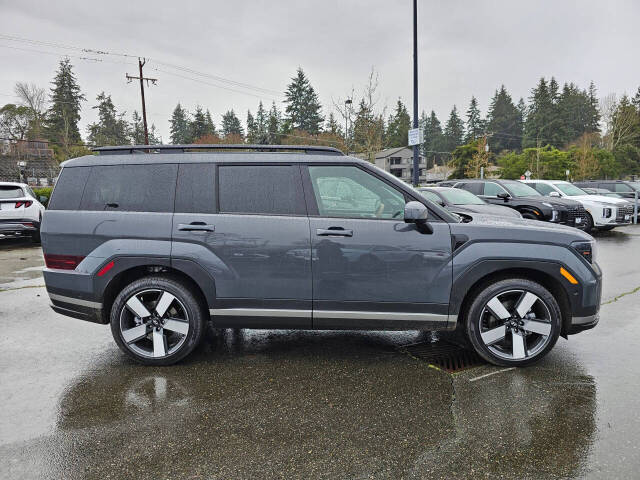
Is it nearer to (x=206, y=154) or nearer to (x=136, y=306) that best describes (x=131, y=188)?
(x=206, y=154)

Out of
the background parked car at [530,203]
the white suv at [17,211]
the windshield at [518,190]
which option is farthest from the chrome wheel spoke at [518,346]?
the white suv at [17,211]

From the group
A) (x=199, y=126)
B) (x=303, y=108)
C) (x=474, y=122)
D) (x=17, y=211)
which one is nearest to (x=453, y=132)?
(x=474, y=122)

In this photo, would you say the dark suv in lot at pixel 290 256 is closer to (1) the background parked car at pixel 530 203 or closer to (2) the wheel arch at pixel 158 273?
(2) the wheel arch at pixel 158 273

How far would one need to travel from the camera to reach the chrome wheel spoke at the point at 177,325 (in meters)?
3.83

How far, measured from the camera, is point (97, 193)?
388 cm

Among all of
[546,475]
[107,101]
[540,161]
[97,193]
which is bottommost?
[546,475]

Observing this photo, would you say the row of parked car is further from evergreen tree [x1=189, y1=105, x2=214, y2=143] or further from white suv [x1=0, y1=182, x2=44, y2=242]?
evergreen tree [x1=189, y1=105, x2=214, y2=143]

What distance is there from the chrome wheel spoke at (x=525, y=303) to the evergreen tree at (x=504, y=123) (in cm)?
9732

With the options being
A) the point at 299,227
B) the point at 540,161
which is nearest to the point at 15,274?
the point at 299,227

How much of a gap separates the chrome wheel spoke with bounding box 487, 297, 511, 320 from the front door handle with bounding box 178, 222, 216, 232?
7.94ft

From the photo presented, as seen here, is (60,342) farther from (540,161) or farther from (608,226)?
(540,161)

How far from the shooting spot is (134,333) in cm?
385

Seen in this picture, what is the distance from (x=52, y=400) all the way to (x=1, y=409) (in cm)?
31

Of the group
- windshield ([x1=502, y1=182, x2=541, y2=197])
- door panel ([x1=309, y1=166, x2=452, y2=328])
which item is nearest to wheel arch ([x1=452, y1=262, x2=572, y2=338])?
door panel ([x1=309, y1=166, x2=452, y2=328])
